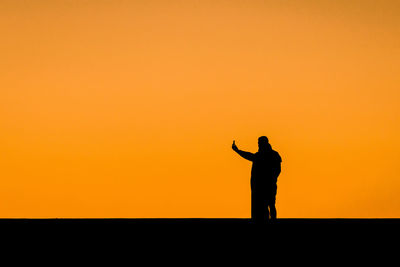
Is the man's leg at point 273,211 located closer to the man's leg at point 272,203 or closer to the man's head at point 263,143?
the man's leg at point 272,203

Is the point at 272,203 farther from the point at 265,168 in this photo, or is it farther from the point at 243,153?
the point at 243,153

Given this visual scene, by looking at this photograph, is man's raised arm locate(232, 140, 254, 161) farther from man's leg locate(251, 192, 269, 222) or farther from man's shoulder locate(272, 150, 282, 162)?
man's leg locate(251, 192, 269, 222)

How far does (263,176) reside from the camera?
49.0 ft

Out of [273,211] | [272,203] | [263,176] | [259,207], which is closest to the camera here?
[263,176]

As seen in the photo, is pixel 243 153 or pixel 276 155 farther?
pixel 243 153

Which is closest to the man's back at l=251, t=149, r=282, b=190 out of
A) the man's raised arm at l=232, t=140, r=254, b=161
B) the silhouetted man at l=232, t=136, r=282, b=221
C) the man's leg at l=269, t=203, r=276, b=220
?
the silhouetted man at l=232, t=136, r=282, b=221

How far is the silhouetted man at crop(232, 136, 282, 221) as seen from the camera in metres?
14.8

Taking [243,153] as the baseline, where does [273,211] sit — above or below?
below
